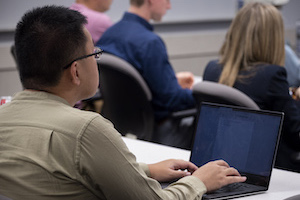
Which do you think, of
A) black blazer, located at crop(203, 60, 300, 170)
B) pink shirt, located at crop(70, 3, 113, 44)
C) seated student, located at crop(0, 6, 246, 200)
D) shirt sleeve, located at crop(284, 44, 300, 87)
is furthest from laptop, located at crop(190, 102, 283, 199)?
pink shirt, located at crop(70, 3, 113, 44)

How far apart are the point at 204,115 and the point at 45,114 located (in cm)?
56

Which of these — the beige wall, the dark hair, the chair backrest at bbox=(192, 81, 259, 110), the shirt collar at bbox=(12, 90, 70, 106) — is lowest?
the beige wall

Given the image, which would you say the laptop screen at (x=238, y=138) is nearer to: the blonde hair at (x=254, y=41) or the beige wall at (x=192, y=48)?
the blonde hair at (x=254, y=41)

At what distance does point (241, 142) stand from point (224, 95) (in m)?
0.67

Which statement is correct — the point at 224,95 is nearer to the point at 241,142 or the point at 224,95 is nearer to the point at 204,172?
the point at 241,142

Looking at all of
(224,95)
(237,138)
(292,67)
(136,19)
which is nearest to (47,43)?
(237,138)

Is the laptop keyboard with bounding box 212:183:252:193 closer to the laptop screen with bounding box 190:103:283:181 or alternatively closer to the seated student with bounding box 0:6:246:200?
the laptop screen with bounding box 190:103:283:181

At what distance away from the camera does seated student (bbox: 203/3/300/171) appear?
218 centimetres

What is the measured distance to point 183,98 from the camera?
2791mm

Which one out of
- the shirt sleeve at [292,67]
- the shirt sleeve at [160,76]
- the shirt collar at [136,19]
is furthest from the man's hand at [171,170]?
the shirt sleeve at [292,67]

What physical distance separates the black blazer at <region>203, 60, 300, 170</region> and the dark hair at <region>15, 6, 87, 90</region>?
1243mm

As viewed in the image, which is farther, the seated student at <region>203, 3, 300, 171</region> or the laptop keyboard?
the seated student at <region>203, 3, 300, 171</region>

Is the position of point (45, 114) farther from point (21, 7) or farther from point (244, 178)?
point (21, 7)

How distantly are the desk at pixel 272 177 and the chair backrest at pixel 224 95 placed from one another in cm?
42
